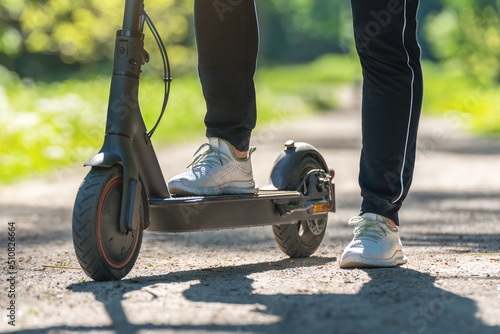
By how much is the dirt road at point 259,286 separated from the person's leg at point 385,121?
129 mm

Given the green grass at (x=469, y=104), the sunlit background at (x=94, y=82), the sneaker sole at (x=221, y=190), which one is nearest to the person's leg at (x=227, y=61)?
the sneaker sole at (x=221, y=190)

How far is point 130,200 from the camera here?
2.33m

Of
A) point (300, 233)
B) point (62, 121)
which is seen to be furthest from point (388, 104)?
point (62, 121)

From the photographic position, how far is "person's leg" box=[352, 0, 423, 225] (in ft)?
8.50

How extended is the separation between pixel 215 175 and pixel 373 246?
1.94ft

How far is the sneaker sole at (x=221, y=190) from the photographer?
266cm

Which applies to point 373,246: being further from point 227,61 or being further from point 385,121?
point 227,61

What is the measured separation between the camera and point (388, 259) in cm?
262

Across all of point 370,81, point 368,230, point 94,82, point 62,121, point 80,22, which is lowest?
point 368,230

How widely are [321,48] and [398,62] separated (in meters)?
70.6

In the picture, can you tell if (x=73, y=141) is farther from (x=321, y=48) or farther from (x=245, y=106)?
(x=321, y=48)

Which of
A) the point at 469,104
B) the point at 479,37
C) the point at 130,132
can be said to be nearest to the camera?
the point at 130,132

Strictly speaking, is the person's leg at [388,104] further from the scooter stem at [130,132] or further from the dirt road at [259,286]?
the scooter stem at [130,132]

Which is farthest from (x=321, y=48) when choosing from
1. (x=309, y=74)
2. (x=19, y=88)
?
(x=19, y=88)
